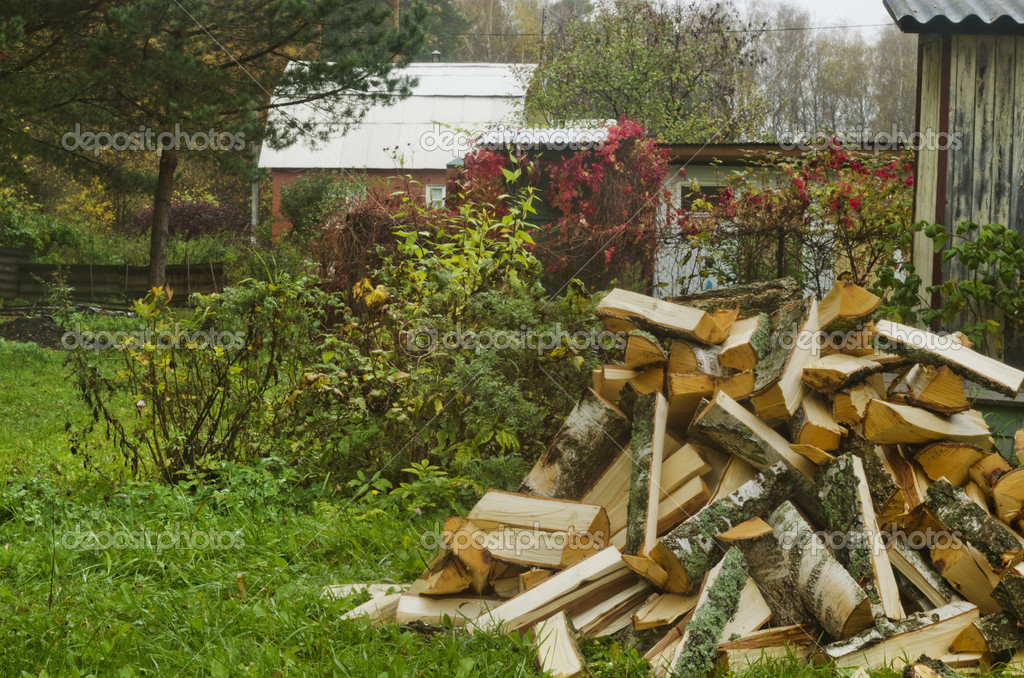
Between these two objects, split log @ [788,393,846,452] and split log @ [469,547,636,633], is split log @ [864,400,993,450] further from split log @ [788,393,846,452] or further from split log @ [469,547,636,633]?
split log @ [469,547,636,633]

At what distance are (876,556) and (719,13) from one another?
15547mm

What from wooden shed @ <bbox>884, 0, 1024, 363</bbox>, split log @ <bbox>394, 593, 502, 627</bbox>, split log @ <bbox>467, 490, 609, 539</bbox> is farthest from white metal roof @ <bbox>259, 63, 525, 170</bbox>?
split log @ <bbox>394, 593, 502, 627</bbox>

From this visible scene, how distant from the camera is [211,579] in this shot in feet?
10.3

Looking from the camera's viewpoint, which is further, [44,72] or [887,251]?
[44,72]

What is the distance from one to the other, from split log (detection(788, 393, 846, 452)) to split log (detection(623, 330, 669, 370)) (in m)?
0.65

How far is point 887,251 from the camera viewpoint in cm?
695

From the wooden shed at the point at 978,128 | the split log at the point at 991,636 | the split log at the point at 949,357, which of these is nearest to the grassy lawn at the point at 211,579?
the split log at the point at 991,636

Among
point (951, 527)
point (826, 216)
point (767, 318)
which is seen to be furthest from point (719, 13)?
point (951, 527)

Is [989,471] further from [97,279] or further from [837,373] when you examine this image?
[97,279]

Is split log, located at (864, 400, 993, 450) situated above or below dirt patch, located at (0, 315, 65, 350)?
above

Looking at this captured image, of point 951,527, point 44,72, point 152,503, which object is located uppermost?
point 44,72

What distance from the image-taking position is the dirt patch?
10.3 m

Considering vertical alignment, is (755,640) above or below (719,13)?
below

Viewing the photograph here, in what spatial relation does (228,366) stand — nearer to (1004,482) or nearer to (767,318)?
(767,318)
